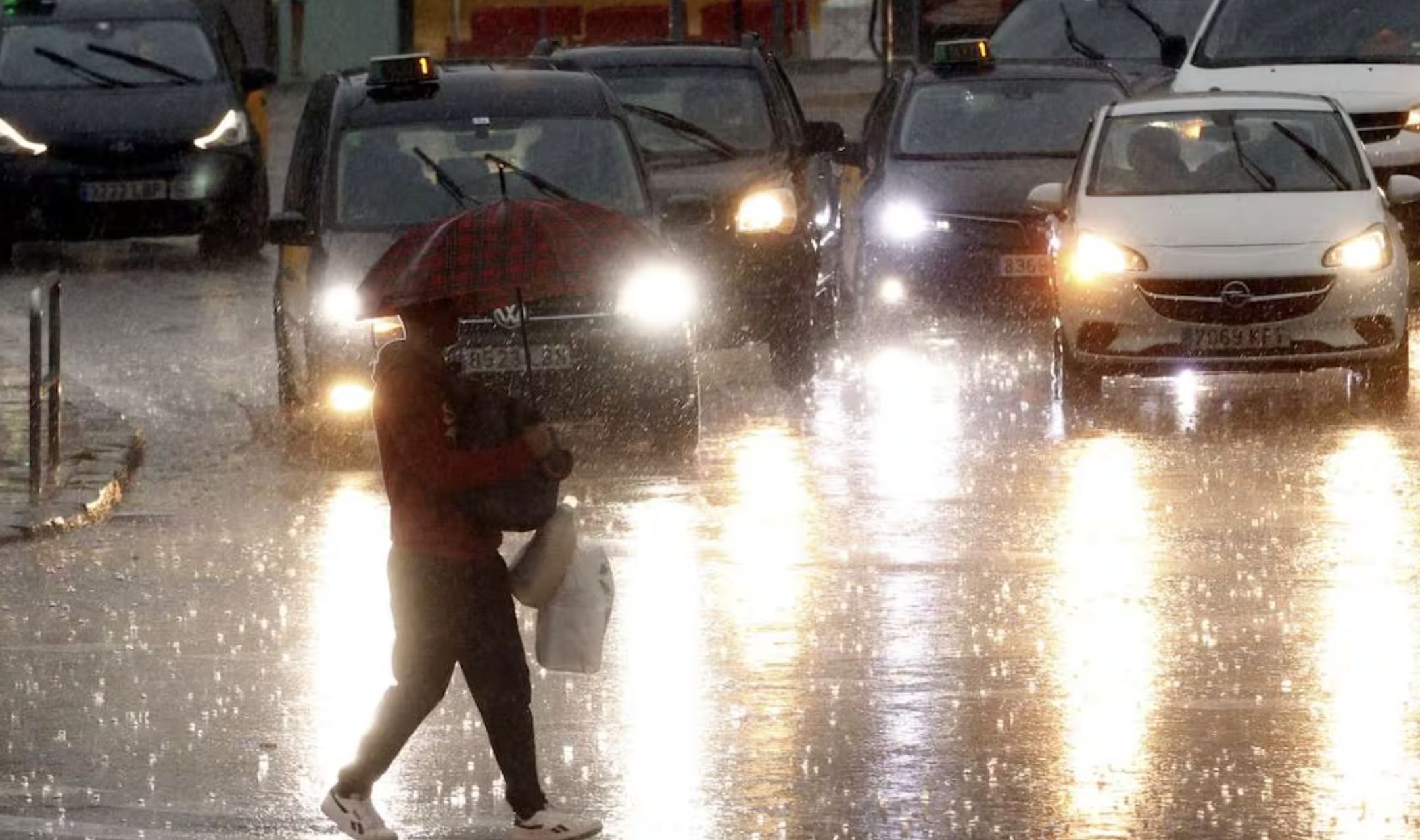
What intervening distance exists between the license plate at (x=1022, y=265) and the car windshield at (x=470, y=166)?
170 inches

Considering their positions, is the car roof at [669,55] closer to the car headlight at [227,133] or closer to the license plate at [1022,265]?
the license plate at [1022,265]

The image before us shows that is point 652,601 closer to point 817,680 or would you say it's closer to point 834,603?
point 834,603

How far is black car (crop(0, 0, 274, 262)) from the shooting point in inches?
914

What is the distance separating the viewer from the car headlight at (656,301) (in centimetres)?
1427

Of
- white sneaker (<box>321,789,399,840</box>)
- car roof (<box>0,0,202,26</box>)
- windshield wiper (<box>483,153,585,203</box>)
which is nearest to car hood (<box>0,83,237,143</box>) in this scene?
car roof (<box>0,0,202,26</box>)

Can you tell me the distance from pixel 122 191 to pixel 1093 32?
284 inches

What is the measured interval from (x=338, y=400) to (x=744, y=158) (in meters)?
4.18

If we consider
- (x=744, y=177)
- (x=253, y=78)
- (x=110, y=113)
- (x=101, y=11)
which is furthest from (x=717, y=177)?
(x=101, y=11)

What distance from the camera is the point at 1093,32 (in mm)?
25234

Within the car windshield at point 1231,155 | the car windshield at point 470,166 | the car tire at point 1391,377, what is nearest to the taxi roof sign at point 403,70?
the car windshield at point 470,166

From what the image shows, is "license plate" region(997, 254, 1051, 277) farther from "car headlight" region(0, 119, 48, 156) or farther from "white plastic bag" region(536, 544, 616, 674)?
"white plastic bag" region(536, 544, 616, 674)

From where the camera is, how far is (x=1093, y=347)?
15695 millimetres

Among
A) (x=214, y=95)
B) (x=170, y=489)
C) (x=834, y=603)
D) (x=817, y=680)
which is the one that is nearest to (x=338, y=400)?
(x=170, y=489)

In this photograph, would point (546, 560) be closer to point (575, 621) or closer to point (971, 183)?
point (575, 621)
